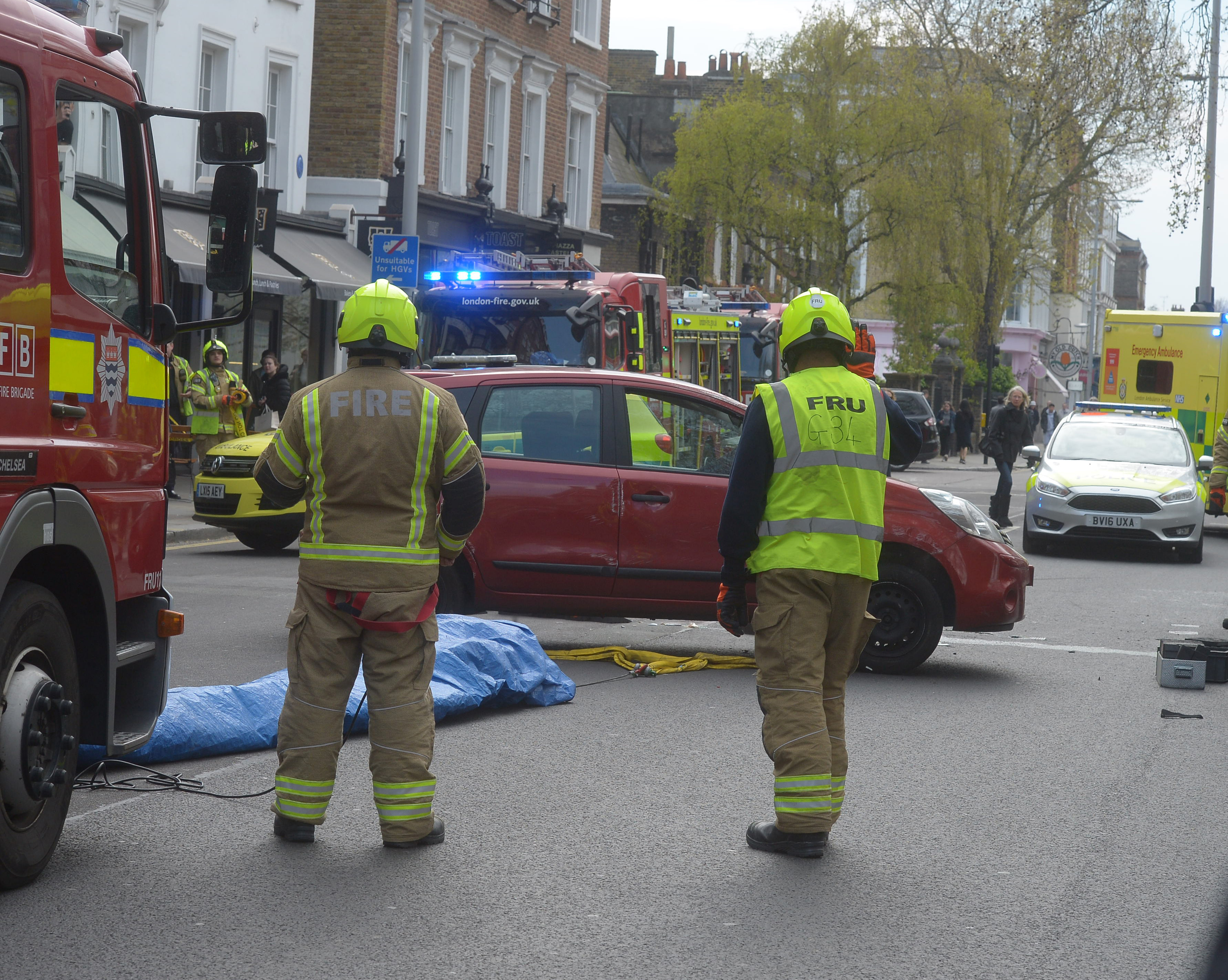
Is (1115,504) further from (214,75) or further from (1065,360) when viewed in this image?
(1065,360)

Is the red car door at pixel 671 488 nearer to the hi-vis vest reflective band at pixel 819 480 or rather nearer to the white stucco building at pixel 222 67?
the hi-vis vest reflective band at pixel 819 480

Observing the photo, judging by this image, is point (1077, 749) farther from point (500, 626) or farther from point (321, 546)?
point (321, 546)

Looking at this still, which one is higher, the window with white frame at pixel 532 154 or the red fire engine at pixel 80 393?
the window with white frame at pixel 532 154

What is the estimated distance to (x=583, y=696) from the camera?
8398mm

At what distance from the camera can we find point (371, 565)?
527 centimetres

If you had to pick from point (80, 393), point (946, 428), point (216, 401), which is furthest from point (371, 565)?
point (946, 428)

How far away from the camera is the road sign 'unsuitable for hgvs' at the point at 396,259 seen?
19766 millimetres

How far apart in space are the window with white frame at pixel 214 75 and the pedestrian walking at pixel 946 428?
27269 millimetres

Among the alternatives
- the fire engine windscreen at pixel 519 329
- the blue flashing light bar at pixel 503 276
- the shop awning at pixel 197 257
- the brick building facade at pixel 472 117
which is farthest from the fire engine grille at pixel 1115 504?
the brick building facade at pixel 472 117

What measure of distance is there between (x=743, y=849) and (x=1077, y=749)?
8.15ft

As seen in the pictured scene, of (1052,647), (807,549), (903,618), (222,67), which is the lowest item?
(1052,647)

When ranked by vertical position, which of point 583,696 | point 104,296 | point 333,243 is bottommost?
point 583,696

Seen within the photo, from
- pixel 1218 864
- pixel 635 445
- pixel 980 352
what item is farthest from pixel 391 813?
pixel 980 352

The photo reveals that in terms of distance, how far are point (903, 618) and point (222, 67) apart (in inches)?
706
